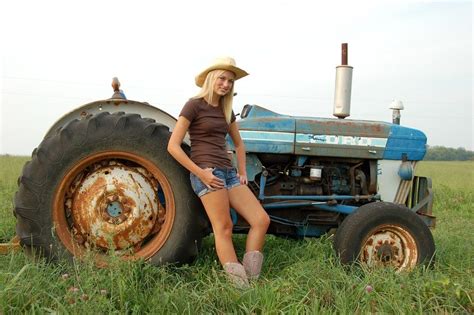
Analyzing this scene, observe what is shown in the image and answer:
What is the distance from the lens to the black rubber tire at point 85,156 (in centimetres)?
317

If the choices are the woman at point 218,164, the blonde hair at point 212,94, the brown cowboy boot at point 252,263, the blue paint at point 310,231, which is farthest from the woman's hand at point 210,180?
the blue paint at point 310,231

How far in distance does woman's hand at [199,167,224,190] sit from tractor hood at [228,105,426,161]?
798 millimetres

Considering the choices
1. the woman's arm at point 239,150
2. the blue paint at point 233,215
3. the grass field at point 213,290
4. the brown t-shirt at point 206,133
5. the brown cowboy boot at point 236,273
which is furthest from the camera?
the blue paint at point 233,215

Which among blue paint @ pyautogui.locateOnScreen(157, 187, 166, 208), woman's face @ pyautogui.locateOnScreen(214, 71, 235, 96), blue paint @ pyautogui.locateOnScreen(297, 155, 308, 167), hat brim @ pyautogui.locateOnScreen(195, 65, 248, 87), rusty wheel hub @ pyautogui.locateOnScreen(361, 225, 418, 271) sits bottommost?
rusty wheel hub @ pyautogui.locateOnScreen(361, 225, 418, 271)

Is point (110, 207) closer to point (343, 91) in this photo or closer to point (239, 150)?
point (239, 150)

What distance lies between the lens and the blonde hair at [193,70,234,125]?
3.18 metres

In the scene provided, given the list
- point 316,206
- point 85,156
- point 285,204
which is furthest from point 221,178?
point 316,206

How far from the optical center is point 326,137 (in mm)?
3918

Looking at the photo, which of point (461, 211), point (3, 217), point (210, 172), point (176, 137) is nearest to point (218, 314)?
point (210, 172)

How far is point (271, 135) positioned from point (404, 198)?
133 centimetres

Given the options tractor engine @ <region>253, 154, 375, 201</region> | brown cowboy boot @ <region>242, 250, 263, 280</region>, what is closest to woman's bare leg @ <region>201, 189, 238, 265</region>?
brown cowboy boot @ <region>242, 250, 263, 280</region>

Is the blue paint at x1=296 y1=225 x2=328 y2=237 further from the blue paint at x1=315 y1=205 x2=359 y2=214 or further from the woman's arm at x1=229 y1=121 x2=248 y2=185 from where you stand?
the woman's arm at x1=229 y1=121 x2=248 y2=185

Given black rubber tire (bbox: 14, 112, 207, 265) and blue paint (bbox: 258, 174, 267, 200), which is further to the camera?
blue paint (bbox: 258, 174, 267, 200)

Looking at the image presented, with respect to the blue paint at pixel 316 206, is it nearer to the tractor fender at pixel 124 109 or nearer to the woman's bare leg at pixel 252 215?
the woman's bare leg at pixel 252 215
